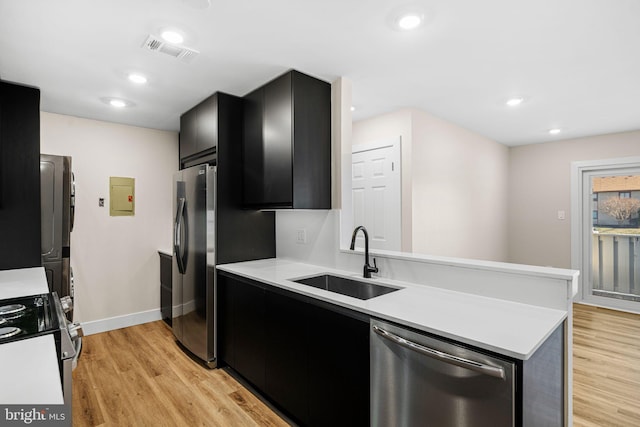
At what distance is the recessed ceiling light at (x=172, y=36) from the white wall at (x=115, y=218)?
7.09 ft

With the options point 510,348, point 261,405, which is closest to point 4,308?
point 261,405

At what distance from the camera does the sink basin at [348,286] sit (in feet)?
7.04

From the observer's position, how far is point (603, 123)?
3.84 metres

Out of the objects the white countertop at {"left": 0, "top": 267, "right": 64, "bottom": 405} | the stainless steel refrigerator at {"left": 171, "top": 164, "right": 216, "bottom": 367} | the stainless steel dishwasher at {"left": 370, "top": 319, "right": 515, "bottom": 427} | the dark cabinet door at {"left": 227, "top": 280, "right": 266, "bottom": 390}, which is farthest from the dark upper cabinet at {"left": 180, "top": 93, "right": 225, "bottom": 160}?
the stainless steel dishwasher at {"left": 370, "top": 319, "right": 515, "bottom": 427}

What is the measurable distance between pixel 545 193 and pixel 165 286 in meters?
5.35

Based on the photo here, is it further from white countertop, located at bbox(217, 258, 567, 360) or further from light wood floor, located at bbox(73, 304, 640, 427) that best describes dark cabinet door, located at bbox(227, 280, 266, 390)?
white countertop, located at bbox(217, 258, 567, 360)

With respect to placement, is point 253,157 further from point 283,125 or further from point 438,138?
point 438,138

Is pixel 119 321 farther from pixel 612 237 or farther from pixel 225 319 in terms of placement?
pixel 612 237

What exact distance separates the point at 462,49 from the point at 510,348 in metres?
1.76

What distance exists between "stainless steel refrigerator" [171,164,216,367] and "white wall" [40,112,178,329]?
961mm

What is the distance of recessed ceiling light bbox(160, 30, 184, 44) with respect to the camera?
1846mm

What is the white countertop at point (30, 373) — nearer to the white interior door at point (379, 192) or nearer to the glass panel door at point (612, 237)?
the white interior door at point (379, 192)

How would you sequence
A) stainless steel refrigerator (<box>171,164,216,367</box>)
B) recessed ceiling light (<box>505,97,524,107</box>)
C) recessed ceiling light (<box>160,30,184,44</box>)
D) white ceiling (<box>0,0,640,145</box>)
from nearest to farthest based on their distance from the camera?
white ceiling (<box>0,0,640,145</box>) < recessed ceiling light (<box>160,30,184,44</box>) < stainless steel refrigerator (<box>171,164,216,367</box>) < recessed ceiling light (<box>505,97,524,107</box>)

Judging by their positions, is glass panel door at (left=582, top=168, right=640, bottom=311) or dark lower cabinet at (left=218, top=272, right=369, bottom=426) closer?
dark lower cabinet at (left=218, top=272, right=369, bottom=426)
